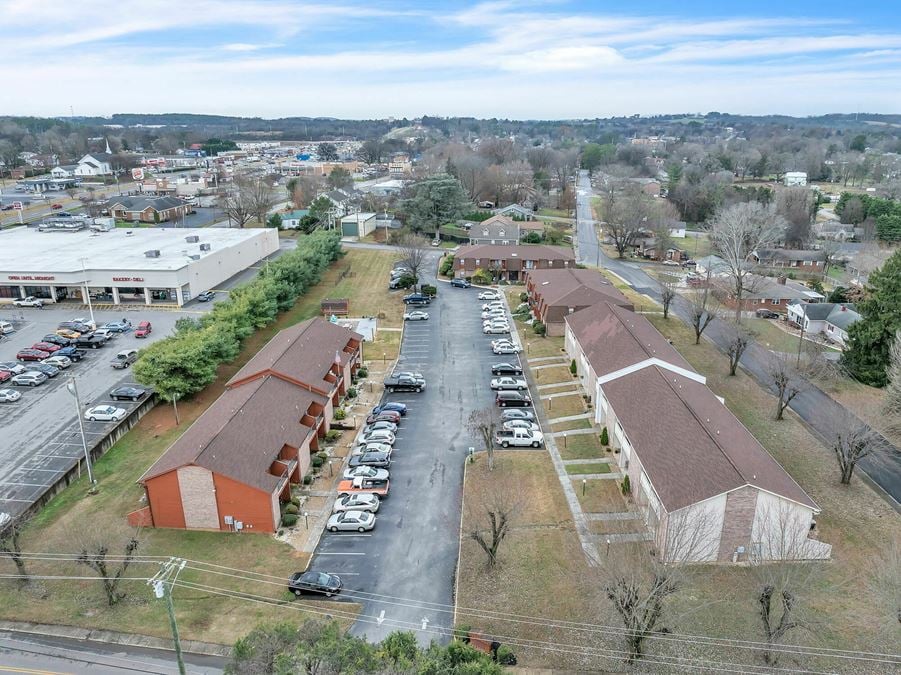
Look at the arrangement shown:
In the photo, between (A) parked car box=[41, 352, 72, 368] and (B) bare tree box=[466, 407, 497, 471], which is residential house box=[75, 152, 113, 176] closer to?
(A) parked car box=[41, 352, 72, 368]

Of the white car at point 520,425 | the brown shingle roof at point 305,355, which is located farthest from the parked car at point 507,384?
the brown shingle roof at point 305,355

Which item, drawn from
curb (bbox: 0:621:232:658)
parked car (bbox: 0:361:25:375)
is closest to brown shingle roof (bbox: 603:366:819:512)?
curb (bbox: 0:621:232:658)

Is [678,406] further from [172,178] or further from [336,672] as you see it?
[172,178]

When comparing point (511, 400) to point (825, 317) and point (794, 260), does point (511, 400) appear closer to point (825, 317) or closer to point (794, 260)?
point (825, 317)

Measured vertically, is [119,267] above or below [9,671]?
above

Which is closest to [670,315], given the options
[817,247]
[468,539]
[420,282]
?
[420,282]

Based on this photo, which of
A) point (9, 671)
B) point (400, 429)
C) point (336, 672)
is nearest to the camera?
point (336, 672)

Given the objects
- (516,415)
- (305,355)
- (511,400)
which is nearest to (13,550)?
(305,355)
